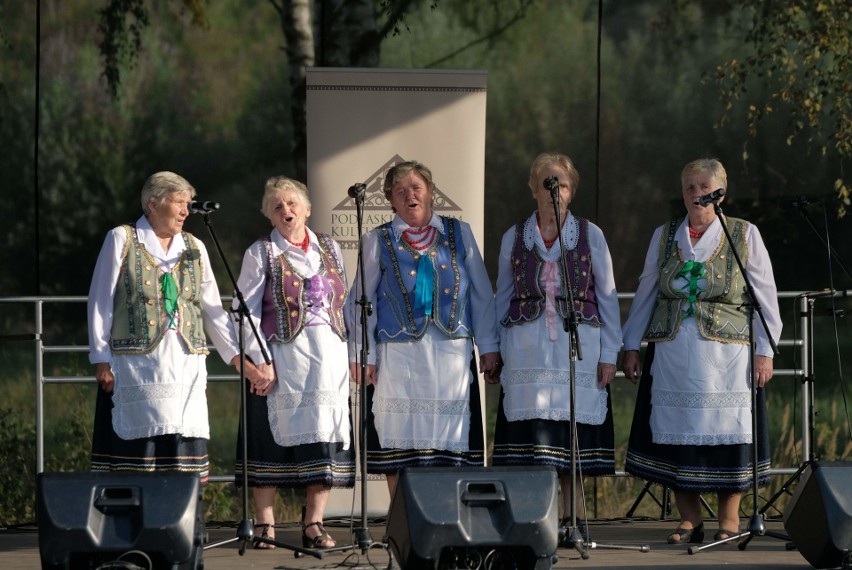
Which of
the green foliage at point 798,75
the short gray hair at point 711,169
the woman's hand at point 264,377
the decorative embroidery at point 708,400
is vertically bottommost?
the decorative embroidery at point 708,400

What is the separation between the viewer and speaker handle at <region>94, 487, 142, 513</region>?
400 cm

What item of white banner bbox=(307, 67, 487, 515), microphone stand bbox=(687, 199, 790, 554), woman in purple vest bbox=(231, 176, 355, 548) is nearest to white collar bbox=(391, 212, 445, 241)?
woman in purple vest bbox=(231, 176, 355, 548)

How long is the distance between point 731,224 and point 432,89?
1531mm

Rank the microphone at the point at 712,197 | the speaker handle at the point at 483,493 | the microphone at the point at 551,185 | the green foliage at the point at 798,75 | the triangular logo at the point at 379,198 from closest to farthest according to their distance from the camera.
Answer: the speaker handle at the point at 483,493
the microphone at the point at 551,185
the microphone at the point at 712,197
the triangular logo at the point at 379,198
the green foliage at the point at 798,75

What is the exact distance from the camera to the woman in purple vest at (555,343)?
210 inches

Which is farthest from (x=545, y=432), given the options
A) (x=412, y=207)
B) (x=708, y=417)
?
Answer: (x=412, y=207)

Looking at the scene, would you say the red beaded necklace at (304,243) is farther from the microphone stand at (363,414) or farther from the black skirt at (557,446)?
the black skirt at (557,446)

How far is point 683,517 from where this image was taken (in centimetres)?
549

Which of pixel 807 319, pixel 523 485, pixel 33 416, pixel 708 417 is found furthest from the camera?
pixel 33 416

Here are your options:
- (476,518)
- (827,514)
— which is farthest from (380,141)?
(827,514)

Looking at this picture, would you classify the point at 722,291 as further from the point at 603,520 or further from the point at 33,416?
the point at 33,416

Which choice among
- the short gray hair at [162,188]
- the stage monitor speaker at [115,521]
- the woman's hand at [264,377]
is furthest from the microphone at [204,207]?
the stage monitor speaker at [115,521]

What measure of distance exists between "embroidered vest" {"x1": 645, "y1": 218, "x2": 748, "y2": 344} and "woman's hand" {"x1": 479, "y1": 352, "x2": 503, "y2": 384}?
0.62m

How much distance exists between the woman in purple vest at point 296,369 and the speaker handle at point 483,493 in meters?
1.27
